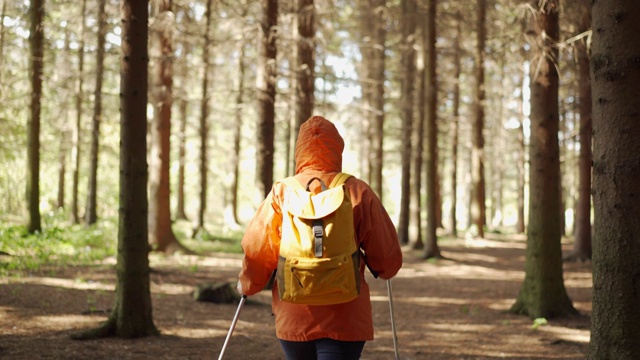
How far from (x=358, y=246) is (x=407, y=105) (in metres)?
21.4

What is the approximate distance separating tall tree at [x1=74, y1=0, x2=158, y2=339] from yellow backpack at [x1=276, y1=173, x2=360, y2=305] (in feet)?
15.3

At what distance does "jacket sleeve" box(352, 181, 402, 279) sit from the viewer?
3.57 m

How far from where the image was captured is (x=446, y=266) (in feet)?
61.9

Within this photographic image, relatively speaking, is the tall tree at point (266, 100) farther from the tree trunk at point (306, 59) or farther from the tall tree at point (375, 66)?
the tall tree at point (375, 66)

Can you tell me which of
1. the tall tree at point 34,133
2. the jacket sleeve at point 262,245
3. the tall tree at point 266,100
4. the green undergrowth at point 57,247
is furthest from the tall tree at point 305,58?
the jacket sleeve at point 262,245

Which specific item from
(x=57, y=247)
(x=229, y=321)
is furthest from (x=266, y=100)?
(x=57, y=247)

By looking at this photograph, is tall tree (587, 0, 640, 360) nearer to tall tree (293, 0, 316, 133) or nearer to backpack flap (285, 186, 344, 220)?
backpack flap (285, 186, 344, 220)

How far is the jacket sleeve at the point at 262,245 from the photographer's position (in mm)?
3672

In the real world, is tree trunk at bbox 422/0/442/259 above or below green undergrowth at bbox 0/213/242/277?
above

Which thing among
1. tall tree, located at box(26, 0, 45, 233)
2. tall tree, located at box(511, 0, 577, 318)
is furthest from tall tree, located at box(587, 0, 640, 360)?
tall tree, located at box(26, 0, 45, 233)

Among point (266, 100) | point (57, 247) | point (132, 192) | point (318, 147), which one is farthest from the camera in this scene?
point (57, 247)

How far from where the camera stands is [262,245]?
369 cm

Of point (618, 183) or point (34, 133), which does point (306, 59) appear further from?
point (618, 183)

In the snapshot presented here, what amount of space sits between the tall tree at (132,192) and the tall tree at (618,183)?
5082mm
